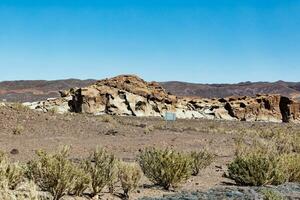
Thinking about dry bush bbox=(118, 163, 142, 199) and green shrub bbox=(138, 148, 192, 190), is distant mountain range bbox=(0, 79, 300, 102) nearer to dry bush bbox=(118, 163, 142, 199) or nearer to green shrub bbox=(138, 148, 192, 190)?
green shrub bbox=(138, 148, 192, 190)

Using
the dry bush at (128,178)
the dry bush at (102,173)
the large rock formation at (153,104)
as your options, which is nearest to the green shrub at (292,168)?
the dry bush at (128,178)

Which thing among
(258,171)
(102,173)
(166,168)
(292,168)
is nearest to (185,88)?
(292,168)

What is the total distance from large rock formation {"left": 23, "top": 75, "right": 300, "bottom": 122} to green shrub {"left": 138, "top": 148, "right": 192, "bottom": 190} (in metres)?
34.3

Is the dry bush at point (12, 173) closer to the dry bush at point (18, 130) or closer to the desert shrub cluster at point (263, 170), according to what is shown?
the desert shrub cluster at point (263, 170)

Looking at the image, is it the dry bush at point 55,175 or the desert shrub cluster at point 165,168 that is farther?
the desert shrub cluster at point 165,168

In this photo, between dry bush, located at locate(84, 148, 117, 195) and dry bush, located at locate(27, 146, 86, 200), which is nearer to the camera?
dry bush, located at locate(27, 146, 86, 200)

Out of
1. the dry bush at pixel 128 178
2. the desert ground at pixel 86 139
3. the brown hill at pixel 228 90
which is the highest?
the brown hill at pixel 228 90

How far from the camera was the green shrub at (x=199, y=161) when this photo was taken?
1683 centimetres

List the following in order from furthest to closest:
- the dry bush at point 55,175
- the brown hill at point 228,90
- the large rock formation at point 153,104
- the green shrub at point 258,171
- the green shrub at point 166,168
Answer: the brown hill at point 228,90, the large rock formation at point 153,104, the green shrub at point 258,171, the green shrub at point 166,168, the dry bush at point 55,175

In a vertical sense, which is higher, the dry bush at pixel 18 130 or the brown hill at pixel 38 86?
the brown hill at pixel 38 86

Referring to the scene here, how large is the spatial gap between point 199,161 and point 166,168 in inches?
149

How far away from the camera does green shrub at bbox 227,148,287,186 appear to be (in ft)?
47.6

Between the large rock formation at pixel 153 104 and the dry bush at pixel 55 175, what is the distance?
120 ft

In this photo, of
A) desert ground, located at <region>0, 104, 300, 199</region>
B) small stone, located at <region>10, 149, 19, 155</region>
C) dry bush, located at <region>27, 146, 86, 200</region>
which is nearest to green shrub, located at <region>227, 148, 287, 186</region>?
desert ground, located at <region>0, 104, 300, 199</region>
